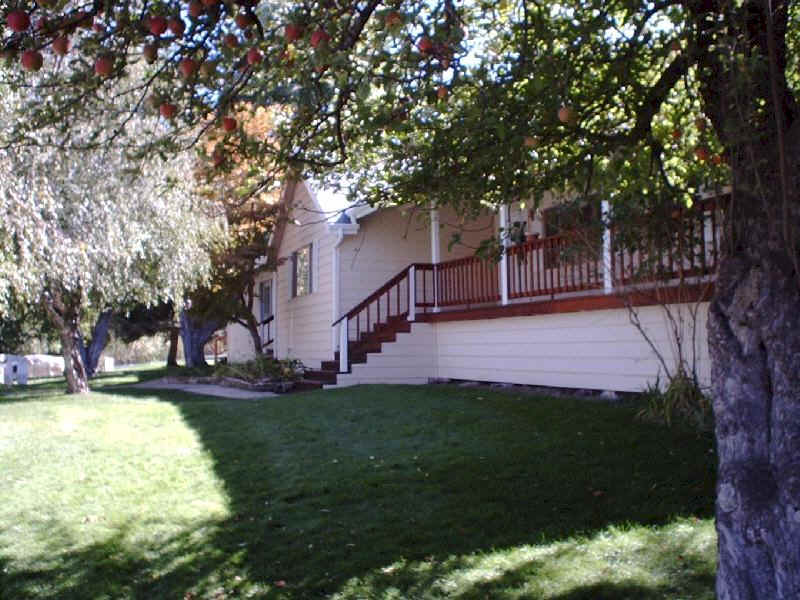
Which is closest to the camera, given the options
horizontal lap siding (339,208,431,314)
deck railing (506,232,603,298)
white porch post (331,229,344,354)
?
deck railing (506,232,603,298)

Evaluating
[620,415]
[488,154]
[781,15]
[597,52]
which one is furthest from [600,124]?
[620,415]

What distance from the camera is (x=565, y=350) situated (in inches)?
462

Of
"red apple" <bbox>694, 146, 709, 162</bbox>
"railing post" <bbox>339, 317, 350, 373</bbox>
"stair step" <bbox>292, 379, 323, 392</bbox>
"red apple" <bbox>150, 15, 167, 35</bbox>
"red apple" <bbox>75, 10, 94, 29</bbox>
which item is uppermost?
"red apple" <bbox>75, 10, 94, 29</bbox>

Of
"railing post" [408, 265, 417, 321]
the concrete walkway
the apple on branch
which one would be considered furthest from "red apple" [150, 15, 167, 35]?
the concrete walkway

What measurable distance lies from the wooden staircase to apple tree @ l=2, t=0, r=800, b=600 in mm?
9043

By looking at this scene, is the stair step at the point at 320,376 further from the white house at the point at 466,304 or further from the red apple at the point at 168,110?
the red apple at the point at 168,110

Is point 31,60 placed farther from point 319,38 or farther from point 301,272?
point 301,272

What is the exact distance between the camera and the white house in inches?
392

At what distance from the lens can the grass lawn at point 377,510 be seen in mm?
4820

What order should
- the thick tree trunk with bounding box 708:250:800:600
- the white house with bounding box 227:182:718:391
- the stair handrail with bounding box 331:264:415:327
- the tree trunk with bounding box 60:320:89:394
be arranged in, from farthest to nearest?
1. the tree trunk with bounding box 60:320:89:394
2. the stair handrail with bounding box 331:264:415:327
3. the white house with bounding box 227:182:718:391
4. the thick tree trunk with bounding box 708:250:800:600

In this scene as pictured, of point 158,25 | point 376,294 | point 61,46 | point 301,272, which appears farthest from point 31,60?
point 301,272

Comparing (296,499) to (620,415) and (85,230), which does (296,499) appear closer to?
(620,415)

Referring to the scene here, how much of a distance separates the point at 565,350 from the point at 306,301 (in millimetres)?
9811

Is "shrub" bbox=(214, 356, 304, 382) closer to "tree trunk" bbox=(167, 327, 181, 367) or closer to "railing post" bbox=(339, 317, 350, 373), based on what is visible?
"railing post" bbox=(339, 317, 350, 373)
